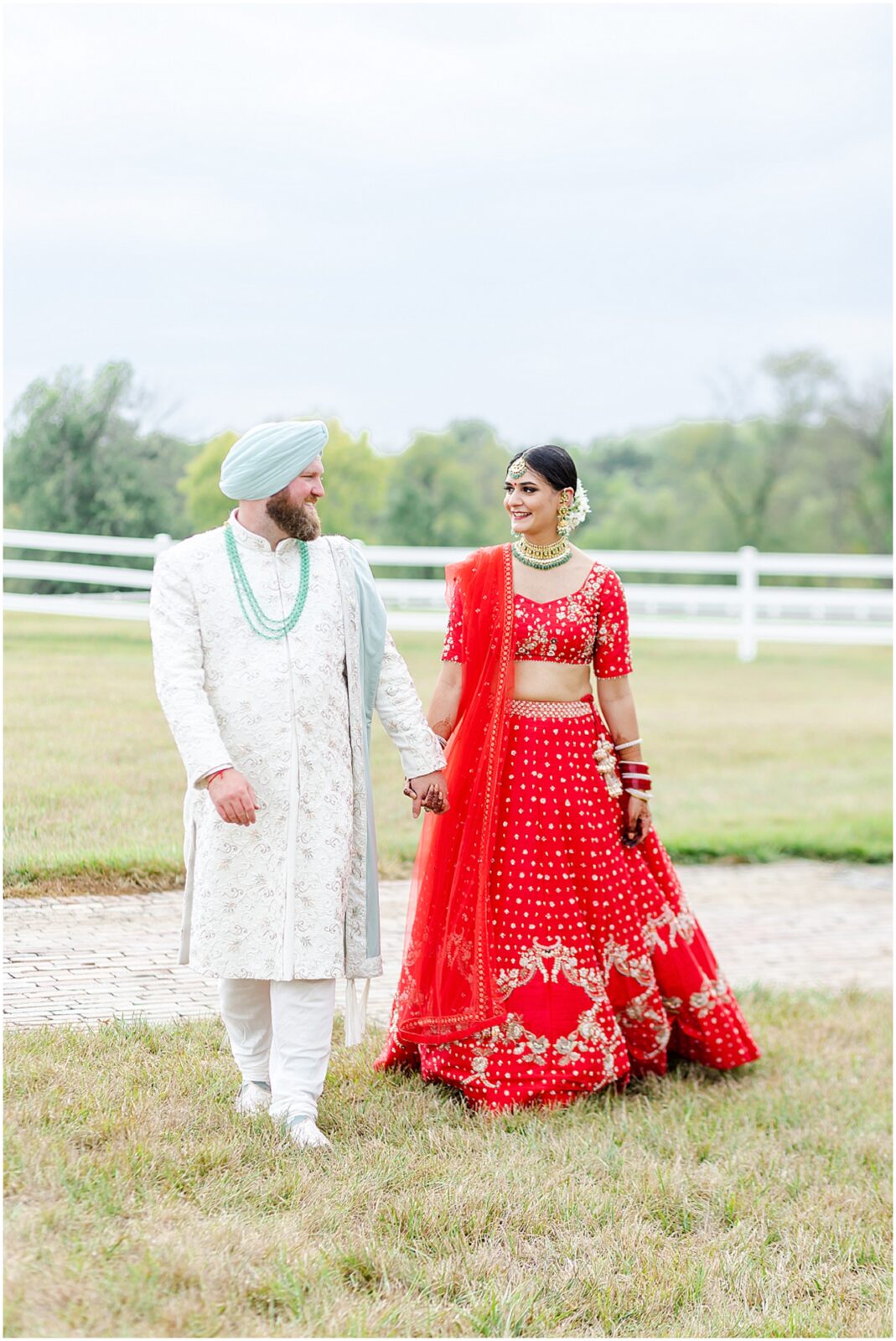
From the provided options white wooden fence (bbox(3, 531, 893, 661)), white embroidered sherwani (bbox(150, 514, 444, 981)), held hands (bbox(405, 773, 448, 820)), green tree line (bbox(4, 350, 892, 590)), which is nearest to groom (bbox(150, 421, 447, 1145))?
white embroidered sherwani (bbox(150, 514, 444, 981))

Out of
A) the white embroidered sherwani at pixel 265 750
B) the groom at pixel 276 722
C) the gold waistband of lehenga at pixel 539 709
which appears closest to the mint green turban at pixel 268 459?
the groom at pixel 276 722

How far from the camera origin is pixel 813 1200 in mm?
3748

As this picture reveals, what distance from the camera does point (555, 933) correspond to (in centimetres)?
385

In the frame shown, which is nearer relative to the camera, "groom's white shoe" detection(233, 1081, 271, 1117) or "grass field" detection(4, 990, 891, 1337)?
"grass field" detection(4, 990, 891, 1337)

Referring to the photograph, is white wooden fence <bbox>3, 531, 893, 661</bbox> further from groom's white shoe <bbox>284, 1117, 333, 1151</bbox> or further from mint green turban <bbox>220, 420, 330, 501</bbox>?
groom's white shoe <bbox>284, 1117, 333, 1151</bbox>

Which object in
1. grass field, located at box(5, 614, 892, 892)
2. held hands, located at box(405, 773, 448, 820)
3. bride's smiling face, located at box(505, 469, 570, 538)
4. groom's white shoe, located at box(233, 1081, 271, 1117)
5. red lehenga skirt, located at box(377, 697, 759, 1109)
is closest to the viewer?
groom's white shoe, located at box(233, 1081, 271, 1117)

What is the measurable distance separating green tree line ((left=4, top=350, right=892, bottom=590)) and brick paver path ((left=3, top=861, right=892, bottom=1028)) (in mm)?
2110

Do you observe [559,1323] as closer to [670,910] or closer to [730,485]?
[670,910]

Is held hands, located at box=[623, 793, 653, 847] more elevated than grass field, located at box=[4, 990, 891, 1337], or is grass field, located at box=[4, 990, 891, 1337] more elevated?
held hands, located at box=[623, 793, 653, 847]

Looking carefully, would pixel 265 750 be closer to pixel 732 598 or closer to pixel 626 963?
pixel 626 963

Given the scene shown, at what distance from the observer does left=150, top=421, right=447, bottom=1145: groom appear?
3139 millimetres

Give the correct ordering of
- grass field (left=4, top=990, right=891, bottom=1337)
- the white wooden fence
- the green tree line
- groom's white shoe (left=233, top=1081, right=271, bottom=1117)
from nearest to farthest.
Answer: grass field (left=4, top=990, right=891, bottom=1337) → groom's white shoe (left=233, top=1081, right=271, bottom=1117) → the green tree line → the white wooden fence

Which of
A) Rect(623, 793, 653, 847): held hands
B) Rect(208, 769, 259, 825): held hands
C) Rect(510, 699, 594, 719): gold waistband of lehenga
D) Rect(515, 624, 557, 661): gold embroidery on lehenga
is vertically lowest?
Rect(623, 793, 653, 847): held hands

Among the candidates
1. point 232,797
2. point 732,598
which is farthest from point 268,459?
point 732,598
